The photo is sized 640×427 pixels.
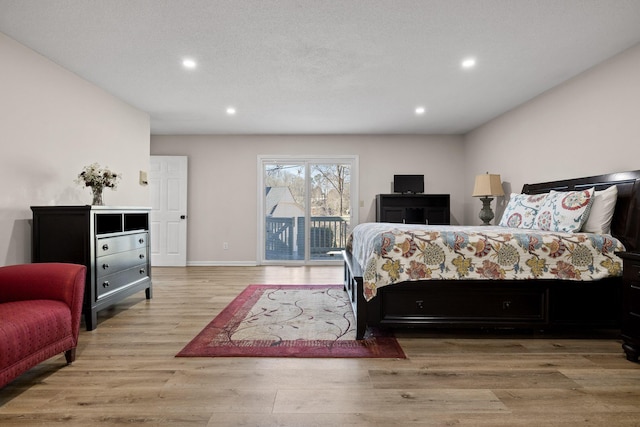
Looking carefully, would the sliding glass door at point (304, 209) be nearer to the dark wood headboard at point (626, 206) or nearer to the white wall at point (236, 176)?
the white wall at point (236, 176)

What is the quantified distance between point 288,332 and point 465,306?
4.52 ft

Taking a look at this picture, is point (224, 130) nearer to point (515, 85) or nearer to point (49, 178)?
point (49, 178)

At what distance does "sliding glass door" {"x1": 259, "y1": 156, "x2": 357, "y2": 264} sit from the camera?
6.15 metres

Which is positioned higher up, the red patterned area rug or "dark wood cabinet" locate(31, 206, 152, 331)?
"dark wood cabinet" locate(31, 206, 152, 331)

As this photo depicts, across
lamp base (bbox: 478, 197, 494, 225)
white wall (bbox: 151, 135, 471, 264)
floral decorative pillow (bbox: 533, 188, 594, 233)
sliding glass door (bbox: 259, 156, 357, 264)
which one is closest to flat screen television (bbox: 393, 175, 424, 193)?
white wall (bbox: 151, 135, 471, 264)

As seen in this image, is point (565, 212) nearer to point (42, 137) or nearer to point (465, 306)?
point (465, 306)

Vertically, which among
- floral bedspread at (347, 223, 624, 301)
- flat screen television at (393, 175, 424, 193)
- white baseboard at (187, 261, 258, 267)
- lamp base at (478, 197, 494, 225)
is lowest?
white baseboard at (187, 261, 258, 267)

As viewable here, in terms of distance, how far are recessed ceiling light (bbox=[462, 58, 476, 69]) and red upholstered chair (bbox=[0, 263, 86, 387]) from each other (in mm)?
3524

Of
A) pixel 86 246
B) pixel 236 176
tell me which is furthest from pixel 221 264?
pixel 86 246

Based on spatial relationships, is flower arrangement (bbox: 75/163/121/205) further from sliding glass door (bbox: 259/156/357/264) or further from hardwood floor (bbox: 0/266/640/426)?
sliding glass door (bbox: 259/156/357/264)

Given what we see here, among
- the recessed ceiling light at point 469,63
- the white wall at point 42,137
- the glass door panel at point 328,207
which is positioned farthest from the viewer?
Result: the glass door panel at point 328,207

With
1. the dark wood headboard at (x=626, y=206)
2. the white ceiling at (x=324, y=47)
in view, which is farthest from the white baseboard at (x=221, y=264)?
the dark wood headboard at (x=626, y=206)

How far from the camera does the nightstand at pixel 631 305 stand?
6.88 feet

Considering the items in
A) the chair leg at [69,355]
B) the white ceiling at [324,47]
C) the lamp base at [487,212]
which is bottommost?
the chair leg at [69,355]
